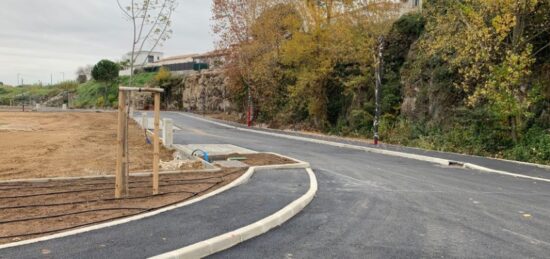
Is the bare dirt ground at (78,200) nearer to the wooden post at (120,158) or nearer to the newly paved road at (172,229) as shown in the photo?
the wooden post at (120,158)

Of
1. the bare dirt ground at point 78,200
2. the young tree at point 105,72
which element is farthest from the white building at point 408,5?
the young tree at point 105,72

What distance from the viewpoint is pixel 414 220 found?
6.84m

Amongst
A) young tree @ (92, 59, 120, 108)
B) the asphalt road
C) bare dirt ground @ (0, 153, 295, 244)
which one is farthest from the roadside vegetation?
young tree @ (92, 59, 120, 108)

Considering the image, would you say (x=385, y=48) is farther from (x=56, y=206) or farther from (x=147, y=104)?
(x=147, y=104)

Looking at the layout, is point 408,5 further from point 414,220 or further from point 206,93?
point 206,93

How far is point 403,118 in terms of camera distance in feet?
76.4

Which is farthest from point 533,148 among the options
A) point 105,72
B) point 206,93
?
point 105,72

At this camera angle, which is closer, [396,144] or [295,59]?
[396,144]

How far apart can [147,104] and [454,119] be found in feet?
199

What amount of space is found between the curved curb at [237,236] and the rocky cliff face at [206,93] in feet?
162

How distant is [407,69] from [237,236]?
21131 millimetres

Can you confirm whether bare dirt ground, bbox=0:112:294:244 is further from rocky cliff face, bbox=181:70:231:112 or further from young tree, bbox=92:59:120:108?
young tree, bbox=92:59:120:108

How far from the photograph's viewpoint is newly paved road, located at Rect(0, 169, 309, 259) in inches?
193

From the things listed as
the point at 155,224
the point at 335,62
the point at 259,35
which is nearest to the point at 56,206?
the point at 155,224
